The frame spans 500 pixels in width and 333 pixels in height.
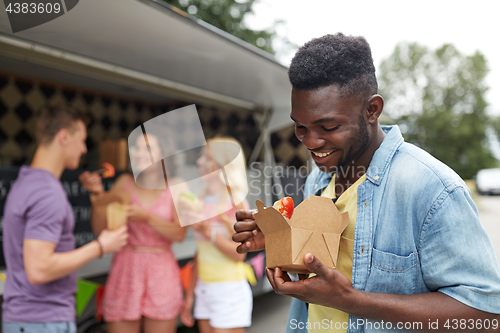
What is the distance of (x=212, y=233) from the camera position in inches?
88.2

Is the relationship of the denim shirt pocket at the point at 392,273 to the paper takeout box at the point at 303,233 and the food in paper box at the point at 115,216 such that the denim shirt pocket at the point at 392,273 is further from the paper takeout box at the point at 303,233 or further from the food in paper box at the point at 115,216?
the food in paper box at the point at 115,216

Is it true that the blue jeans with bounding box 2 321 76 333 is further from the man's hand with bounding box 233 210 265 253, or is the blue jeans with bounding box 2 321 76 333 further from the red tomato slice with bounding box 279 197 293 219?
the red tomato slice with bounding box 279 197 293 219

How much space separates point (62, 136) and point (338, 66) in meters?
1.63

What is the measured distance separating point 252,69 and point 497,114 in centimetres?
3658

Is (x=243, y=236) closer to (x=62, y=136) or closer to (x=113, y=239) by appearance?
(x=113, y=239)

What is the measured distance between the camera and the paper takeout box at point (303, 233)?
2.84 ft

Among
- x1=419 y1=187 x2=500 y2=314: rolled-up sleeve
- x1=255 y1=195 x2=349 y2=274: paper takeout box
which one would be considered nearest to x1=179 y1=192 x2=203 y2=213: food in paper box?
x1=255 y1=195 x2=349 y2=274: paper takeout box

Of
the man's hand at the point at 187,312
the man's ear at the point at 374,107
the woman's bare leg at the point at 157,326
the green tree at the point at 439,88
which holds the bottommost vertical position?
the man's hand at the point at 187,312

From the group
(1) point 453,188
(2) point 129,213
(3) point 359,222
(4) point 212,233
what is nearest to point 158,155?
(2) point 129,213

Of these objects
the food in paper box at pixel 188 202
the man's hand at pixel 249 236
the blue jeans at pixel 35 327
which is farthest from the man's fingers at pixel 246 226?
the blue jeans at pixel 35 327

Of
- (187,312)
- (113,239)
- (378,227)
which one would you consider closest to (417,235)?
(378,227)

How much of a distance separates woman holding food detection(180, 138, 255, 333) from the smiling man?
39.2 inches

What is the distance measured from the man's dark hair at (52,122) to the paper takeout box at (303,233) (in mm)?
1512

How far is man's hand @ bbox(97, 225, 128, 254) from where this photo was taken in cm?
198
